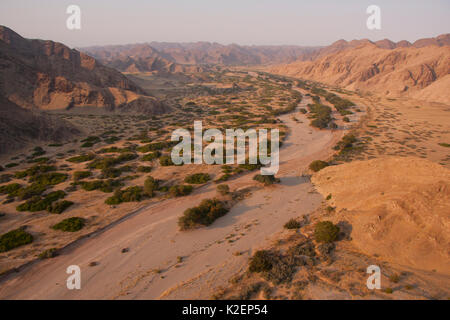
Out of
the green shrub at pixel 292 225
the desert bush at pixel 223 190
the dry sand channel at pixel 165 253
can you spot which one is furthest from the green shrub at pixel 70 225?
the green shrub at pixel 292 225

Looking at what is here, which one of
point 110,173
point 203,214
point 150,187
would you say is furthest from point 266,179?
point 110,173

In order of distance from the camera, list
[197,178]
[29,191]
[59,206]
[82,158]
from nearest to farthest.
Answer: [59,206]
[29,191]
[197,178]
[82,158]

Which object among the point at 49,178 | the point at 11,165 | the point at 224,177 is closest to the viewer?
the point at 49,178

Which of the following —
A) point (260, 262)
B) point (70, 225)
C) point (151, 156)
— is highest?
point (151, 156)

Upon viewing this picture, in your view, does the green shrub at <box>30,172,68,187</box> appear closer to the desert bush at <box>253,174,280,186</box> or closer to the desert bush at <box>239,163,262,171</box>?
the desert bush at <box>239,163,262,171</box>

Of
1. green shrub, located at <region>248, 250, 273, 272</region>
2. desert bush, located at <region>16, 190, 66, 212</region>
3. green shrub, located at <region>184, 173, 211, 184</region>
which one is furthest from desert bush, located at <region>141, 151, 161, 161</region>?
green shrub, located at <region>248, 250, 273, 272</region>

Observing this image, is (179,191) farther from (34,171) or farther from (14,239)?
(34,171)
